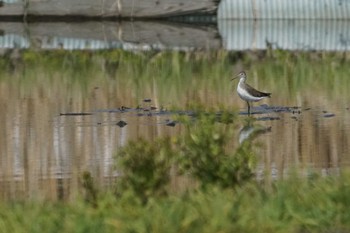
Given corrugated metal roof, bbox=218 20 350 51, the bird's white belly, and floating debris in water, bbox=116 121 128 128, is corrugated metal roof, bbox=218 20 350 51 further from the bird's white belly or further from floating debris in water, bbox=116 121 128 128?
floating debris in water, bbox=116 121 128 128

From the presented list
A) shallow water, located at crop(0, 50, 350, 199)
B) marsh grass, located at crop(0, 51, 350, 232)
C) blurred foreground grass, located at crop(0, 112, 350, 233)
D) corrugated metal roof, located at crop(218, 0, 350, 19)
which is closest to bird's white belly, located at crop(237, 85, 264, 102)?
shallow water, located at crop(0, 50, 350, 199)

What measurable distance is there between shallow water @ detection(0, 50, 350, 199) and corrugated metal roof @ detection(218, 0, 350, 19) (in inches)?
456

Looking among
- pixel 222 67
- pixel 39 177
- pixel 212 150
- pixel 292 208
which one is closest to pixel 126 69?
pixel 222 67

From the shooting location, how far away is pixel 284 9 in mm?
33844

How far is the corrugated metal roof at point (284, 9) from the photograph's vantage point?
33.6 meters

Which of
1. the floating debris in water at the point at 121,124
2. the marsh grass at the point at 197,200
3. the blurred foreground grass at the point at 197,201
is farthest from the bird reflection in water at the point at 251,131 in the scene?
the blurred foreground grass at the point at 197,201

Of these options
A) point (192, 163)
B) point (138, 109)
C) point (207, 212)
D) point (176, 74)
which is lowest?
point (207, 212)

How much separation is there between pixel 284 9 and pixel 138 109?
1906cm

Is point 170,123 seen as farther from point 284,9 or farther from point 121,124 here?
point 284,9

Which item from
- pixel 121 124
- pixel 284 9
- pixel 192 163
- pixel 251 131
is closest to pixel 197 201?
pixel 192 163

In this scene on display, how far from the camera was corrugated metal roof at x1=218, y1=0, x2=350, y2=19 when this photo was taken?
3362 cm

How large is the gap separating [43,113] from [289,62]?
656 cm

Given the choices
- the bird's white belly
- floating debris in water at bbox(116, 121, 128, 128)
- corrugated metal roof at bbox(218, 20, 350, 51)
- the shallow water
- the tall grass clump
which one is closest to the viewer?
A: the tall grass clump

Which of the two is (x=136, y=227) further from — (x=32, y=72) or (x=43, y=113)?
(x=32, y=72)
